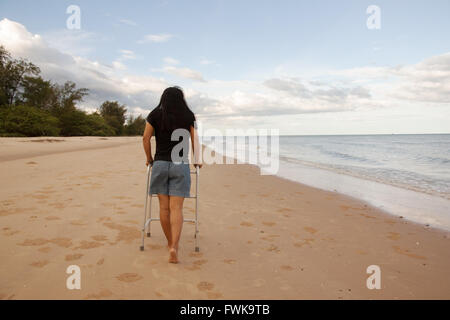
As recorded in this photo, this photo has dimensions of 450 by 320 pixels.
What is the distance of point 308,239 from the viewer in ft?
13.4

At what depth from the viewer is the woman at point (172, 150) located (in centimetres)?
313

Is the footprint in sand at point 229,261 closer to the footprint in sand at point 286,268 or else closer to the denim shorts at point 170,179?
the footprint in sand at point 286,268

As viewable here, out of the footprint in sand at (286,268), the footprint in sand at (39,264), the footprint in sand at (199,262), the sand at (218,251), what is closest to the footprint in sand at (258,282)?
the sand at (218,251)

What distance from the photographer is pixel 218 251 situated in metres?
3.58

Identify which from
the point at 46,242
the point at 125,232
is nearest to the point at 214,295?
the point at 125,232

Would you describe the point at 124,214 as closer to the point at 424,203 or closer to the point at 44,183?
the point at 44,183

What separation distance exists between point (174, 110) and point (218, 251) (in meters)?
1.93

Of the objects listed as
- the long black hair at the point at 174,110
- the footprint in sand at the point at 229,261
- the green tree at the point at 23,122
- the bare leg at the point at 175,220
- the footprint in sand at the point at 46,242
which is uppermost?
the green tree at the point at 23,122

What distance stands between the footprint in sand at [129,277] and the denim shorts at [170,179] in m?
0.93

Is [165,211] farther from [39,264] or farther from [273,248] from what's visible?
[273,248]

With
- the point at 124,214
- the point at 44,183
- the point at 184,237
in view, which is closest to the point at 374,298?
the point at 184,237

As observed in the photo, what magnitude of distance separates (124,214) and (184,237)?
1455 mm
